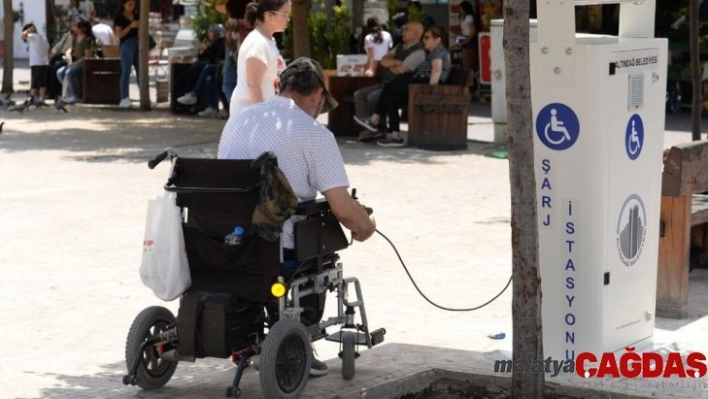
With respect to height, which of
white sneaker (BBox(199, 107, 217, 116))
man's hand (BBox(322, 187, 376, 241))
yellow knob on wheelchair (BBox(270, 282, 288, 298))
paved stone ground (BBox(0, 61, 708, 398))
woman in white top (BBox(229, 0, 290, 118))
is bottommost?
paved stone ground (BBox(0, 61, 708, 398))

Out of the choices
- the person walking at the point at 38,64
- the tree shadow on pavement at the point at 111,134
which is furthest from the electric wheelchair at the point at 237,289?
the person walking at the point at 38,64

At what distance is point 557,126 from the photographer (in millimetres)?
6191

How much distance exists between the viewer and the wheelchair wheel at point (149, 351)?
19.6ft

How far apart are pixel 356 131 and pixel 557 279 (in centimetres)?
1081

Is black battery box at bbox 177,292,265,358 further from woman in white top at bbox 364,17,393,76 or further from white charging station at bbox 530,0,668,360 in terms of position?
woman in white top at bbox 364,17,393,76

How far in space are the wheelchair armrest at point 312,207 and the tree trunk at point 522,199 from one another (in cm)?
87

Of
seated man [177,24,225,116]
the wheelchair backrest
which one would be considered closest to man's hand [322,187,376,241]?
the wheelchair backrest

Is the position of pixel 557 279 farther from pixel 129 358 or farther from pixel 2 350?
pixel 2 350

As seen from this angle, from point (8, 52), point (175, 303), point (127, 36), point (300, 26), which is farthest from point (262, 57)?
point (8, 52)

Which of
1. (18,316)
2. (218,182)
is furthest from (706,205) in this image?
(18,316)

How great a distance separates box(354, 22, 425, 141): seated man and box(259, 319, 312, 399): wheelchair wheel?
1010cm

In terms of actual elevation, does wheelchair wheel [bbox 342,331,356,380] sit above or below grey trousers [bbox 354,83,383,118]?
below

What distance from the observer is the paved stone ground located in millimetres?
6324

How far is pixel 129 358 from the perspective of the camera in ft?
19.5
